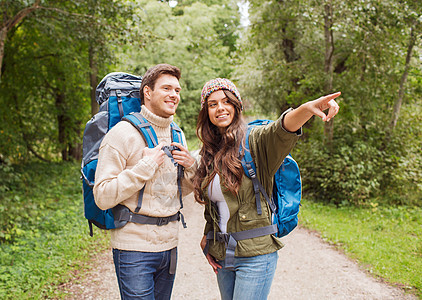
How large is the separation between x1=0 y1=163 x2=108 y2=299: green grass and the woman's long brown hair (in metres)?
2.97

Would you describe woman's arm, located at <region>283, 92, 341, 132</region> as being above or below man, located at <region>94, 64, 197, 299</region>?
above

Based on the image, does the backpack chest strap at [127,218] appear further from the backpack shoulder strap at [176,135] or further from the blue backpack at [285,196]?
the blue backpack at [285,196]

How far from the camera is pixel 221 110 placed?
2.28m

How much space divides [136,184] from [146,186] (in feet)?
0.51

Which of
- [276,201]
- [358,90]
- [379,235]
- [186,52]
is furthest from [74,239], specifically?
[186,52]

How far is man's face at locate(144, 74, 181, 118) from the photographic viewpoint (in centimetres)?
225

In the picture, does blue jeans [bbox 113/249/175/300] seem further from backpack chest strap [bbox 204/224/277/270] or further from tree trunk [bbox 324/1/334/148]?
tree trunk [bbox 324/1/334/148]

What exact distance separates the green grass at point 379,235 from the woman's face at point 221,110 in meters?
3.66

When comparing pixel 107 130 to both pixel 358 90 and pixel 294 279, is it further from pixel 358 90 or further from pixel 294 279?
pixel 358 90

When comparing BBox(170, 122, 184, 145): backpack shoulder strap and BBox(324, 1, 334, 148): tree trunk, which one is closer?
BBox(170, 122, 184, 145): backpack shoulder strap

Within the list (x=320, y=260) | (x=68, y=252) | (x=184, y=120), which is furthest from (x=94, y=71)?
(x=184, y=120)

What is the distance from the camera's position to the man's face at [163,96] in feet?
7.39

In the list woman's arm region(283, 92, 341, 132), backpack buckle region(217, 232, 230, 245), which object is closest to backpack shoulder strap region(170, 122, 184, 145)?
backpack buckle region(217, 232, 230, 245)

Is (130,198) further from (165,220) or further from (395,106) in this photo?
(395,106)
